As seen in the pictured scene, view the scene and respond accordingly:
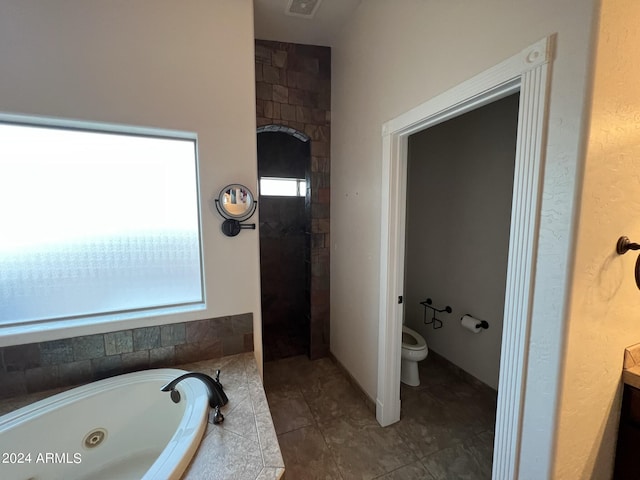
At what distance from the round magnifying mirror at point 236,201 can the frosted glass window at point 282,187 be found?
1.62 meters

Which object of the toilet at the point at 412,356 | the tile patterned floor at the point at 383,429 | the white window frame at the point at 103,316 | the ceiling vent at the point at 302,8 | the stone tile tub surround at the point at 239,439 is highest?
the ceiling vent at the point at 302,8

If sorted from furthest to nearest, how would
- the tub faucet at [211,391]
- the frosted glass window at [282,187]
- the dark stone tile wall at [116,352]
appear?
the frosted glass window at [282,187] → the dark stone tile wall at [116,352] → the tub faucet at [211,391]

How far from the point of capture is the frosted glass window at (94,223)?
56.6 inches

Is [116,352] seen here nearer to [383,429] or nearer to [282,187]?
[383,429]

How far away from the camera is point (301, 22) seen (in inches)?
84.7

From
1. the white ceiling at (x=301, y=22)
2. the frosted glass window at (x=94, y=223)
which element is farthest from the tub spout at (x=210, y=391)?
the white ceiling at (x=301, y=22)

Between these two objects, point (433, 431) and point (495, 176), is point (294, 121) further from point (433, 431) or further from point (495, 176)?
point (433, 431)

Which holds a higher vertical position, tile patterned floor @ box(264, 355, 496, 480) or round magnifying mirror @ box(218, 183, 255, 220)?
round magnifying mirror @ box(218, 183, 255, 220)

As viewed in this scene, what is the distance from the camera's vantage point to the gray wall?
2.06 meters

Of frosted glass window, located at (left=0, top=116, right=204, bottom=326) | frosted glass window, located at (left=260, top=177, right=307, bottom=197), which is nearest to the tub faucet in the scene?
frosted glass window, located at (left=0, top=116, right=204, bottom=326)

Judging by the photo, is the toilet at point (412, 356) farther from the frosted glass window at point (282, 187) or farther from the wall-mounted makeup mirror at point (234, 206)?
the frosted glass window at point (282, 187)

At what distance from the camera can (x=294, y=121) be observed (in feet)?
8.12

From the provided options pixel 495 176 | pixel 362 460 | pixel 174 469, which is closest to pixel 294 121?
pixel 495 176

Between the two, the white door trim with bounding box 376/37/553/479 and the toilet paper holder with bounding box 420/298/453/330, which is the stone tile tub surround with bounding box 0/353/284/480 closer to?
the white door trim with bounding box 376/37/553/479
